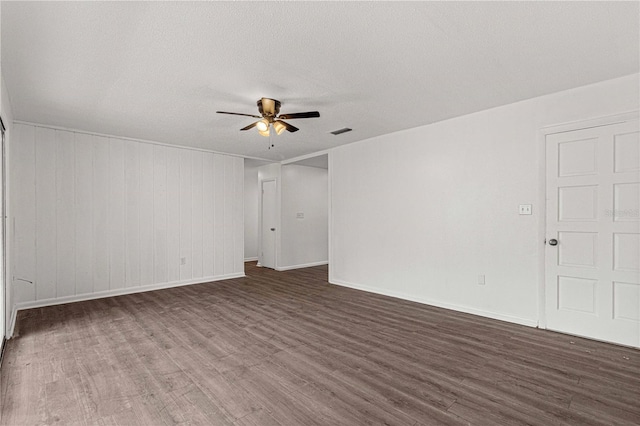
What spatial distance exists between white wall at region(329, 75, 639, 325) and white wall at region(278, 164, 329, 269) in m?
2.08

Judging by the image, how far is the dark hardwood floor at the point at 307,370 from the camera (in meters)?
2.06

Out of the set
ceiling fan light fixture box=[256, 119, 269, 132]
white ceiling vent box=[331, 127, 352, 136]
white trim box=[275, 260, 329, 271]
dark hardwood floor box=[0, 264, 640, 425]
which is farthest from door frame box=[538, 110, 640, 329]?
white trim box=[275, 260, 329, 271]

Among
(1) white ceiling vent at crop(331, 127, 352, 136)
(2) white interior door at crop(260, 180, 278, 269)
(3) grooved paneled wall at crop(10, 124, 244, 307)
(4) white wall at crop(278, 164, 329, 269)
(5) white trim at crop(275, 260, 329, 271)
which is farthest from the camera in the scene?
(2) white interior door at crop(260, 180, 278, 269)

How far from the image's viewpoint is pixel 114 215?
5.32 m

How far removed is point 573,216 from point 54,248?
6816 mm

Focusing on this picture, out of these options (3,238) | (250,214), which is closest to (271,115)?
(3,238)

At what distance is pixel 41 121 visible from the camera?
14.6ft

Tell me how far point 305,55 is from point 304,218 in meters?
5.50

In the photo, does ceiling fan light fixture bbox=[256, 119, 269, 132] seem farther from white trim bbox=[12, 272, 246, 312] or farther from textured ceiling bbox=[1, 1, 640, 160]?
white trim bbox=[12, 272, 246, 312]

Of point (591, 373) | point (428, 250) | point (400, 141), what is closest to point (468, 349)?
point (591, 373)

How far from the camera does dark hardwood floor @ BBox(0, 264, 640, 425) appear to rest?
206 centimetres

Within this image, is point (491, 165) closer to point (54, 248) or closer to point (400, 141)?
point (400, 141)

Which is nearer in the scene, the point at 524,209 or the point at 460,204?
the point at 524,209

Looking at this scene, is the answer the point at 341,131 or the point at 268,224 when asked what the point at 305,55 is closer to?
the point at 341,131
